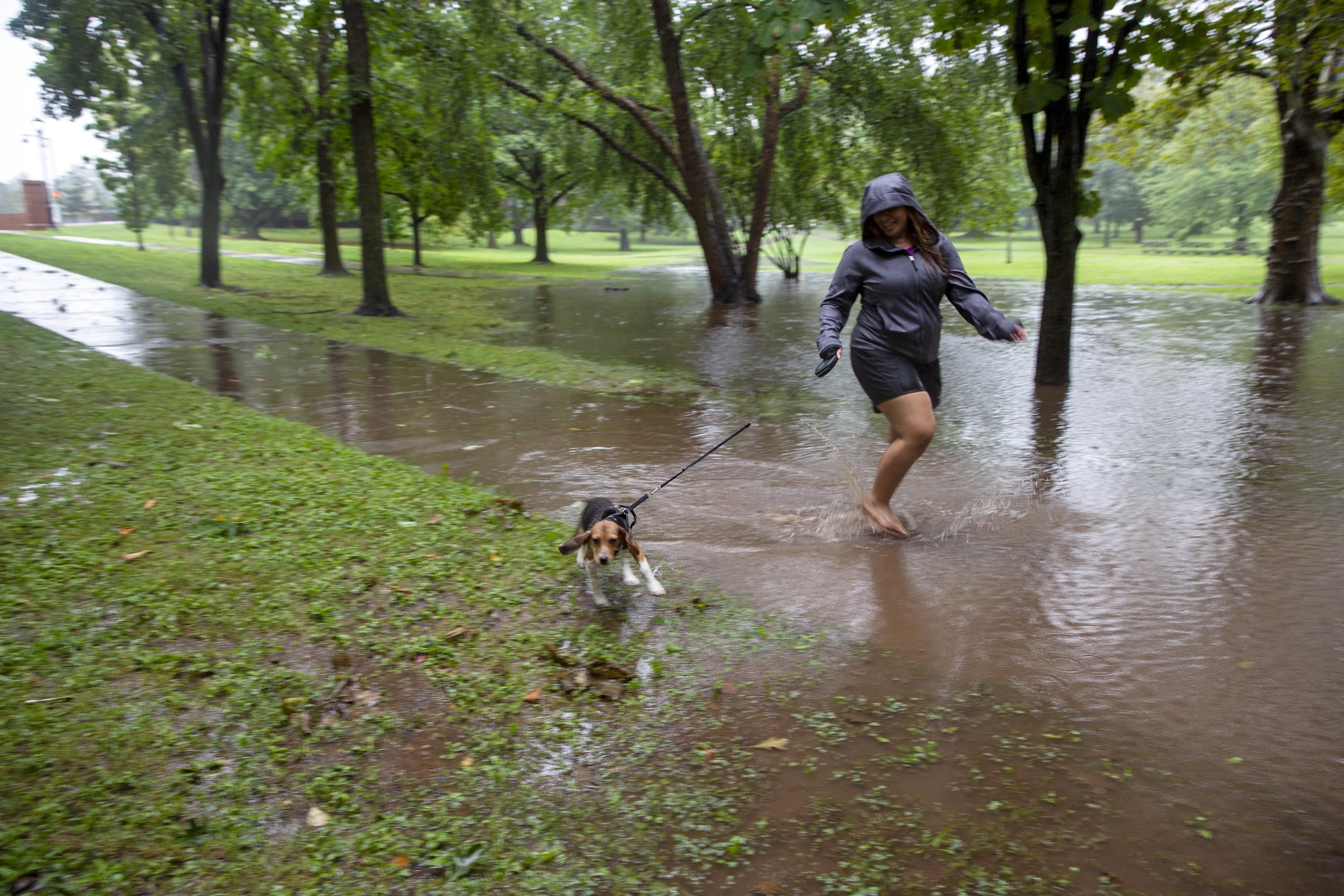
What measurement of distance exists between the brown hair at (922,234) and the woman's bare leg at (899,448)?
→ 798 millimetres

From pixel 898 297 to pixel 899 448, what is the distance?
2.90ft

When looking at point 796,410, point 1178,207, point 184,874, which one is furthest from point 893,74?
point 1178,207

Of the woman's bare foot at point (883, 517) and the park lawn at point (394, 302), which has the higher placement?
the park lawn at point (394, 302)

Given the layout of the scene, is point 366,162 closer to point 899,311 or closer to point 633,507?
point 899,311

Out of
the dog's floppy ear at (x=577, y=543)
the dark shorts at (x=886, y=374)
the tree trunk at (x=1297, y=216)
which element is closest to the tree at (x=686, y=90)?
the tree trunk at (x=1297, y=216)

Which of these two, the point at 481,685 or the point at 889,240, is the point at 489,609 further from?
the point at 889,240

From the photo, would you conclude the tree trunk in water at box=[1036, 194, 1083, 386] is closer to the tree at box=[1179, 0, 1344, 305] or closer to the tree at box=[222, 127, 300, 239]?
the tree at box=[1179, 0, 1344, 305]

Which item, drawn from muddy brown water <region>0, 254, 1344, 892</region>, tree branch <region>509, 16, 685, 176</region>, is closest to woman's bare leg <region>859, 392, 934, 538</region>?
muddy brown water <region>0, 254, 1344, 892</region>

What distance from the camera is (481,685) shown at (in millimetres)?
3848

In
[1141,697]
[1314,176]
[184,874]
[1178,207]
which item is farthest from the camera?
[1178,207]

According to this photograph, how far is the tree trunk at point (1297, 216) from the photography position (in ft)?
58.3

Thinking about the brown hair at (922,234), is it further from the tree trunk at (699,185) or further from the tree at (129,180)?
the tree at (129,180)

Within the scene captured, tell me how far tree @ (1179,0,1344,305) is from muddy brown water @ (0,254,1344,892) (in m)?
4.00

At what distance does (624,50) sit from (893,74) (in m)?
5.64
